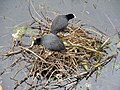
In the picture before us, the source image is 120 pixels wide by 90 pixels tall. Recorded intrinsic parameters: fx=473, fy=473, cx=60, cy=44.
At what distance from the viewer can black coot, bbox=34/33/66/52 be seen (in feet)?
6.80

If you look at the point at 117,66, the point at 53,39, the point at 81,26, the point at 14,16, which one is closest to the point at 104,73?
the point at 117,66

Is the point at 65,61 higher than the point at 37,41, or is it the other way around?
the point at 37,41

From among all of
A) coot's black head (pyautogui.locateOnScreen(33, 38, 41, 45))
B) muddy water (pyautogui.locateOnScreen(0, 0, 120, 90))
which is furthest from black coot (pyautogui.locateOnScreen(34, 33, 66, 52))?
muddy water (pyautogui.locateOnScreen(0, 0, 120, 90))

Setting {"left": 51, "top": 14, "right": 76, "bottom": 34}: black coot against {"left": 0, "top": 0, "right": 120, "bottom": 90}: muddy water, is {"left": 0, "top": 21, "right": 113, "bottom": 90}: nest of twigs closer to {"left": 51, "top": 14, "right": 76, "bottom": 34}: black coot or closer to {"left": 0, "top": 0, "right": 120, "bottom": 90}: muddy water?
{"left": 51, "top": 14, "right": 76, "bottom": 34}: black coot

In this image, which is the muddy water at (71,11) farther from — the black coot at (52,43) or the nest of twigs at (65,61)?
the black coot at (52,43)

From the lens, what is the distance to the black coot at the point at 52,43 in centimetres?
207

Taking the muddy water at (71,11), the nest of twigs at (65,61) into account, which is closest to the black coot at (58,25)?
the nest of twigs at (65,61)

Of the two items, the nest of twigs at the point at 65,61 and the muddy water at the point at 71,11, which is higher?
the muddy water at the point at 71,11

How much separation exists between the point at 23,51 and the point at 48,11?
1.80ft

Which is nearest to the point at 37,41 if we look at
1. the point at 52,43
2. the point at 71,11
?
the point at 52,43

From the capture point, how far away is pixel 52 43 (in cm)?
207

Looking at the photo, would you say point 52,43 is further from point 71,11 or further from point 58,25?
point 71,11

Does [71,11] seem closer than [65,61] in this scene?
No

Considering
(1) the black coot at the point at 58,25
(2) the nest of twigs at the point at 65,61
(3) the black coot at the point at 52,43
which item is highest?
(1) the black coot at the point at 58,25
